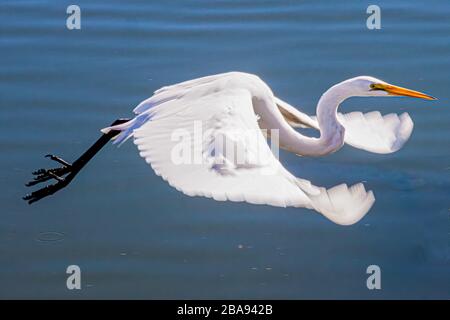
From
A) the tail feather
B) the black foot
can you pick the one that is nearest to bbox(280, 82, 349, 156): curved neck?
the tail feather

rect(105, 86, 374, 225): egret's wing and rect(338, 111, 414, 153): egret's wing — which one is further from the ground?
rect(338, 111, 414, 153): egret's wing

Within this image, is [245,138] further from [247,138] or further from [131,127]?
[131,127]

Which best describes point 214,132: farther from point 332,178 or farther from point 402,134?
point 332,178

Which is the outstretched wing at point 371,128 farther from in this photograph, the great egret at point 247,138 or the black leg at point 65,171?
the black leg at point 65,171

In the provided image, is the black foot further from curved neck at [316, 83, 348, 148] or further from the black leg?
curved neck at [316, 83, 348, 148]

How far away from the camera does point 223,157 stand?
3.38m

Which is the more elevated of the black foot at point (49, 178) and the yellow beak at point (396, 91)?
the yellow beak at point (396, 91)

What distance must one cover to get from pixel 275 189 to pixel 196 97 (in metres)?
0.92

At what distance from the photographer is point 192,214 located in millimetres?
4648

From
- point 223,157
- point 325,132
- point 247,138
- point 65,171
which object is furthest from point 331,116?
point 65,171

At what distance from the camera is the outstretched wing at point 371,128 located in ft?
13.9

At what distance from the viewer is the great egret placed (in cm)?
310

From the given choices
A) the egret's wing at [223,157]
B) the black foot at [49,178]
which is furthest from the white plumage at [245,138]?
the black foot at [49,178]

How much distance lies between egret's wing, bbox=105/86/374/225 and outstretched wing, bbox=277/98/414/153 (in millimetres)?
492
